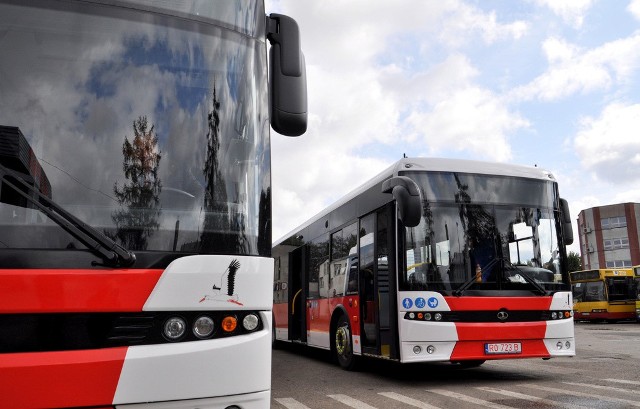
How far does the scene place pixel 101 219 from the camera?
3172 millimetres

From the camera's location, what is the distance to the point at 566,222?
31.3 ft

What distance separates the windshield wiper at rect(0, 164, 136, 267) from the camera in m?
2.99

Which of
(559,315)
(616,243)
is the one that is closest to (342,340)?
(559,315)

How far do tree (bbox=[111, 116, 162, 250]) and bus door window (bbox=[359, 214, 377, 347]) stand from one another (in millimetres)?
6589

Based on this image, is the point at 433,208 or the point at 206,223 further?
the point at 433,208

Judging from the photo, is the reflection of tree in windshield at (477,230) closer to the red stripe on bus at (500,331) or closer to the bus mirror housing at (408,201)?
the red stripe on bus at (500,331)

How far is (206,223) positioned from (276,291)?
12646mm

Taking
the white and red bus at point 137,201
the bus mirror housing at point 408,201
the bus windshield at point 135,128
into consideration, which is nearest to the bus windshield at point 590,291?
the bus mirror housing at point 408,201

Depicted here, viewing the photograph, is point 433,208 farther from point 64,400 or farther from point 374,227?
point 64,400

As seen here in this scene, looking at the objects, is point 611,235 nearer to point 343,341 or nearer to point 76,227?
point 343,341

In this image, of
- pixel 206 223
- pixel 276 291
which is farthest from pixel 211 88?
pixel 276 291

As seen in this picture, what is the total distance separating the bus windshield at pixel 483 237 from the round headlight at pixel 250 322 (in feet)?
18.0

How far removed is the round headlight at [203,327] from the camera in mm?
3129

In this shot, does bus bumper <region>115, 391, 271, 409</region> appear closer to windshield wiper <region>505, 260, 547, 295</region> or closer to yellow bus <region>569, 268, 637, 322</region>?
windshield wiper <region>505, 260, 547, 295</region>
